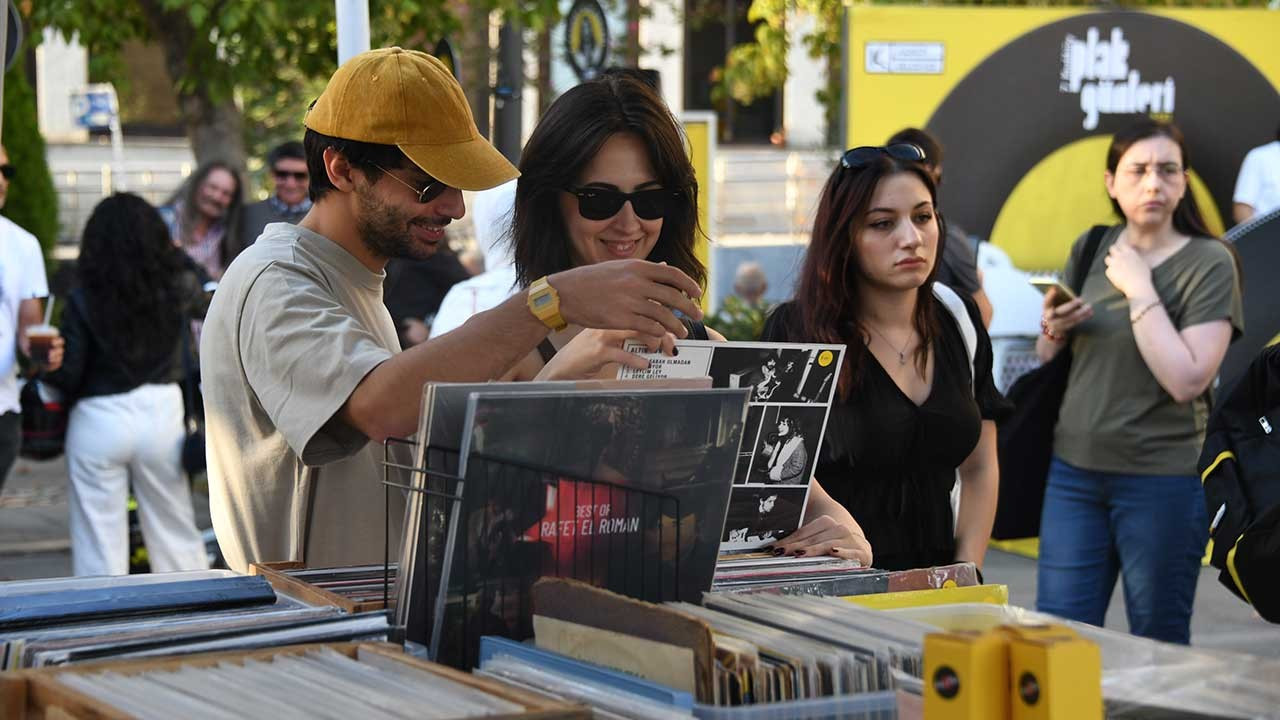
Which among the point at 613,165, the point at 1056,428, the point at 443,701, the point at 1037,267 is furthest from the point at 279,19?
the point at 443,701

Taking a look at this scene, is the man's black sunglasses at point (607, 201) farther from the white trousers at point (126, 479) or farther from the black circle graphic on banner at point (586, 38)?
the black circle graphic on banner at point (586, 38)

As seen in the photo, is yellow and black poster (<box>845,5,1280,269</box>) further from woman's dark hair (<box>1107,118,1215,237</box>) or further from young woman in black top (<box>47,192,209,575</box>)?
young woman in black top (<box>47,192,209,575</box>)

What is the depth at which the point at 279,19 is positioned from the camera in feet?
33.0

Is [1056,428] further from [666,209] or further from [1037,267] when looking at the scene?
[1037,267]

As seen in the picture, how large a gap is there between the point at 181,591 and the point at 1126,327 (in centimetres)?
405

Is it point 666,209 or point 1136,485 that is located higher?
point 666,209

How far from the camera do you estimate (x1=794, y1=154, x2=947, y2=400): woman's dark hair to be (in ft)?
12.9

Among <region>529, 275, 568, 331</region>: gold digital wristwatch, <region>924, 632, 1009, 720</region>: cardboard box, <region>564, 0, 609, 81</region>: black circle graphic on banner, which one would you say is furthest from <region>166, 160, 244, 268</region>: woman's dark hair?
<region>924, 632, 1009, 720</region>: cardboard box

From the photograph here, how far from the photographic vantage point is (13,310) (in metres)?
6.79

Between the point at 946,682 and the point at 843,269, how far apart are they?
263cm

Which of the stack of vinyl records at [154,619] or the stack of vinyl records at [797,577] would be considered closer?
the stack of vinyl records at [154,619]

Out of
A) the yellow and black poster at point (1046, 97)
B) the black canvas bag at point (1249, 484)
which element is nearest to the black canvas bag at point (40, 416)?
the yellow and black poster at point (1046, 97)

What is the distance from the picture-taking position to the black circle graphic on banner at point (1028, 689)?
4.58ft

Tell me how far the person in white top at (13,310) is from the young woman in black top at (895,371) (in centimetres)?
381
